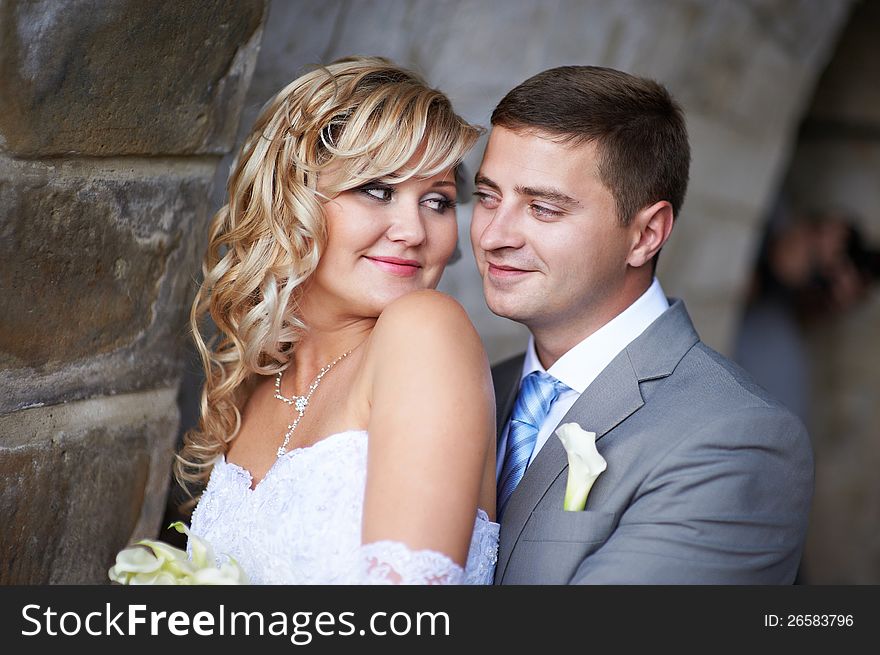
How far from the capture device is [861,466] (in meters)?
4.91

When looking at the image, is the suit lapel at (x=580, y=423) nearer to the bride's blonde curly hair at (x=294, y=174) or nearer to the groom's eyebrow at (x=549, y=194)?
the groom's eyebrow at (x=549, y=194)

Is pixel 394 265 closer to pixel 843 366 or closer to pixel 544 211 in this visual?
pixel 544 211

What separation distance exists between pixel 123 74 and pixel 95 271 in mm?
343

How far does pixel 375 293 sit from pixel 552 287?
0.39 metres

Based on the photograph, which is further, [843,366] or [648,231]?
[843,366]

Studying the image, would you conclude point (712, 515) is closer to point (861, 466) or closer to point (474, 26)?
point (474, 26)

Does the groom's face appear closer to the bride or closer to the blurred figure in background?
the bride

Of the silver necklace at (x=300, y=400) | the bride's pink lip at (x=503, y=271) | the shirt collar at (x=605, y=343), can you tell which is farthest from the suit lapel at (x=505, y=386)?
the silver necklace at (x=300, y=400)

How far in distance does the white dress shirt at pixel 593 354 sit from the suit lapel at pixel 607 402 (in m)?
0.07

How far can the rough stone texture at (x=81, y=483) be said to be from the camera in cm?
168

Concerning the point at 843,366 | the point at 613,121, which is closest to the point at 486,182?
the point at 613,121

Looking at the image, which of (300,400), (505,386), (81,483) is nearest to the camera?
(81,483)

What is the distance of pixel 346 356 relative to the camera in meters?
1.99

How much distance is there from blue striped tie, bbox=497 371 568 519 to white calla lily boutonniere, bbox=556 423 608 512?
258 mm
